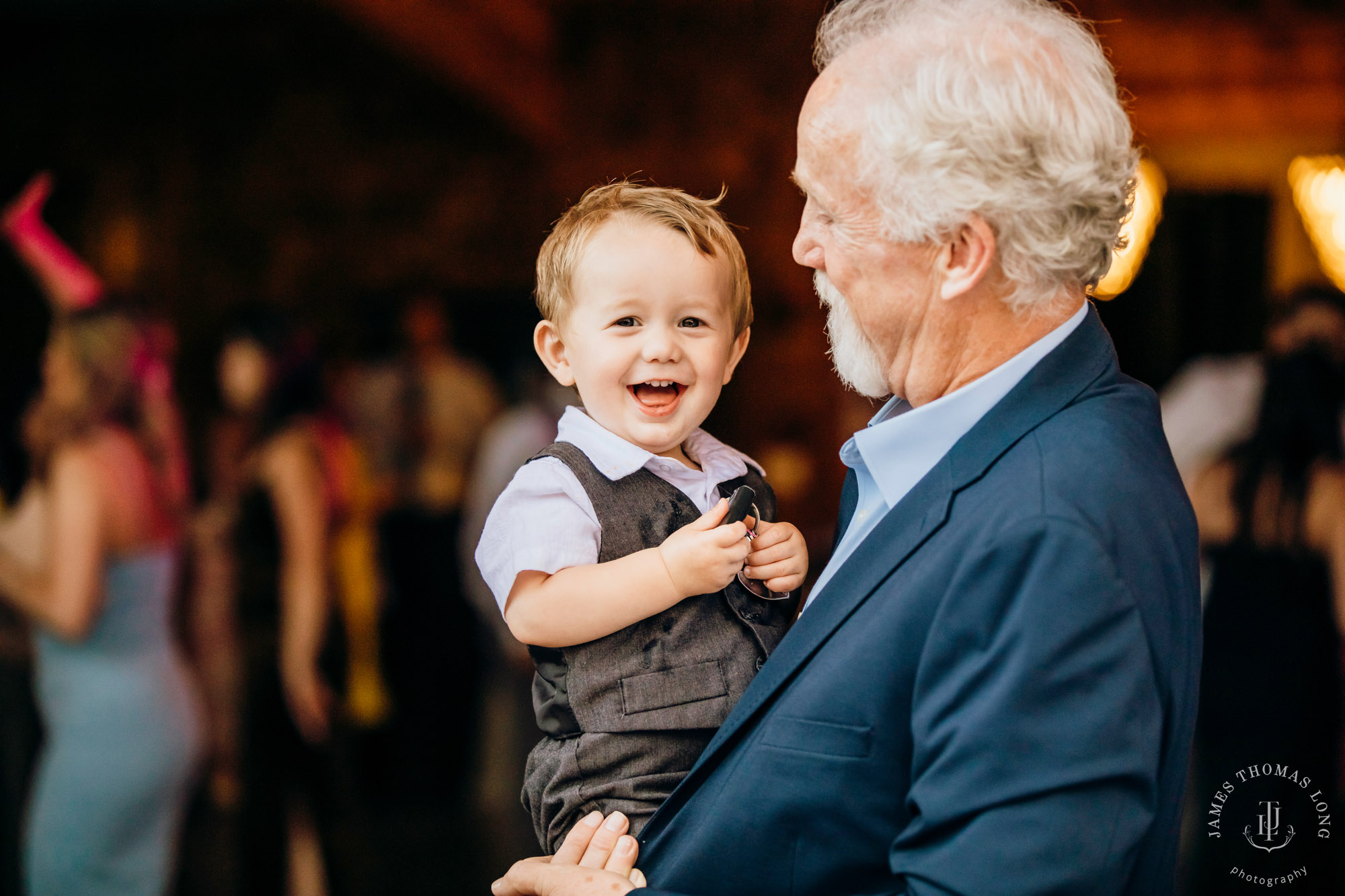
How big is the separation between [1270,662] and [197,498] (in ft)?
11.1

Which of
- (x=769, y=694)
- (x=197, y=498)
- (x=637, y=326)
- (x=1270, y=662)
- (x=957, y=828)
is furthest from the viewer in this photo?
(x=197, y=498)

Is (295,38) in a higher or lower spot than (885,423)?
higher

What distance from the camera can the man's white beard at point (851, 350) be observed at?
110cm

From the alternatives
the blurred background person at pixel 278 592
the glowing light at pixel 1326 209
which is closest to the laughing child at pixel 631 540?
the blurred background person at pixel 278 592

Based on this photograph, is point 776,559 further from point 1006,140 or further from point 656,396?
point 1006,140

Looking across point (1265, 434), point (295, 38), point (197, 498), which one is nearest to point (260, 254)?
point (295, 38)

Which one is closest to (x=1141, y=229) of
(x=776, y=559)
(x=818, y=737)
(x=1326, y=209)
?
(x=1326, y=209)

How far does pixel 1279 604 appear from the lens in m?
2.96

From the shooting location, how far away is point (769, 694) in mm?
965

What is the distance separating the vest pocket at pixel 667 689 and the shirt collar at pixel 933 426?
268 mm

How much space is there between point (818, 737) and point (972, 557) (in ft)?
0.70

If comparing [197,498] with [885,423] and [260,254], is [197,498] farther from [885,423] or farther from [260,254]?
[885,423]

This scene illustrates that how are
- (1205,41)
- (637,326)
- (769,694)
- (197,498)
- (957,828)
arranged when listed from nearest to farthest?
(957,828), (769,694), (637,326), (197,498), (1205,41)
